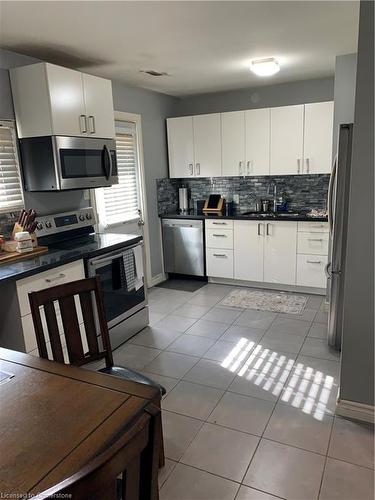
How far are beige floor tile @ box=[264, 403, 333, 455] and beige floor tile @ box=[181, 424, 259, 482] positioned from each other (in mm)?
150

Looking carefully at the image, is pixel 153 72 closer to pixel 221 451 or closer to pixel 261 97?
pixel 261 97

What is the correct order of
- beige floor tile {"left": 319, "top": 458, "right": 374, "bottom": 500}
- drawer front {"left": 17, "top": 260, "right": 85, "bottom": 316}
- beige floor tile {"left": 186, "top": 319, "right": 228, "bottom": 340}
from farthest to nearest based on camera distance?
beige floor tile {"left": 186, "top": 319, "right": 228, "bottom": 340}
drawer front {"left": 17, "top": 260, "right": 85, "bottom": 316}
beige floor tile {"left": 319, "top": 458, "right": 374, "bottom": 500}

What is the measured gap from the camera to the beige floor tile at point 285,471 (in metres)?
1.74

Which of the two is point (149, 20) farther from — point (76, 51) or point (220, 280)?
point (220, 280)

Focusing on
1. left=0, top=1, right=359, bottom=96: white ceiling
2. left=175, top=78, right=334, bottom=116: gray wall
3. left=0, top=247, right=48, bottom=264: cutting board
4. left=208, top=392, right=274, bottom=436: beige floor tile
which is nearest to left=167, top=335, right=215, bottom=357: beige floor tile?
left=208, top=392, right=274, bottom=436: beige floor tile

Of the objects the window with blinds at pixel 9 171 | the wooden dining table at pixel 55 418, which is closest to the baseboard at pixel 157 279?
the window with blinds at pixel 9 171

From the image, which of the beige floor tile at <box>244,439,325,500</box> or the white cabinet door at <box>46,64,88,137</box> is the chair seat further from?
the white cabinet door at <box>46,64,88,137</box>

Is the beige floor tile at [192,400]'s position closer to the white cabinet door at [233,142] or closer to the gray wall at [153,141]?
the gray wall at [153,141]

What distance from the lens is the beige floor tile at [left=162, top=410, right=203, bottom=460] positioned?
6.60 ft

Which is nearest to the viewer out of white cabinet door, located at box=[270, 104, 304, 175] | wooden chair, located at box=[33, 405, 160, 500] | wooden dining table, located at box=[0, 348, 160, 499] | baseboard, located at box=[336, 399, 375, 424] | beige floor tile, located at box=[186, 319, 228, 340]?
wooden chair, located at box=[33, 405, 160, 500]

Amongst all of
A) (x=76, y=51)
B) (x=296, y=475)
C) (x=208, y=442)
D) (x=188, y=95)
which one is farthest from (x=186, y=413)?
(x=188, y=95)

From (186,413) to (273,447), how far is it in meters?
0.56

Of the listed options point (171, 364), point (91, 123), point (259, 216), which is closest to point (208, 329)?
point (171, 364)

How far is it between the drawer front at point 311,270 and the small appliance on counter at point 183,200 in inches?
67.6
